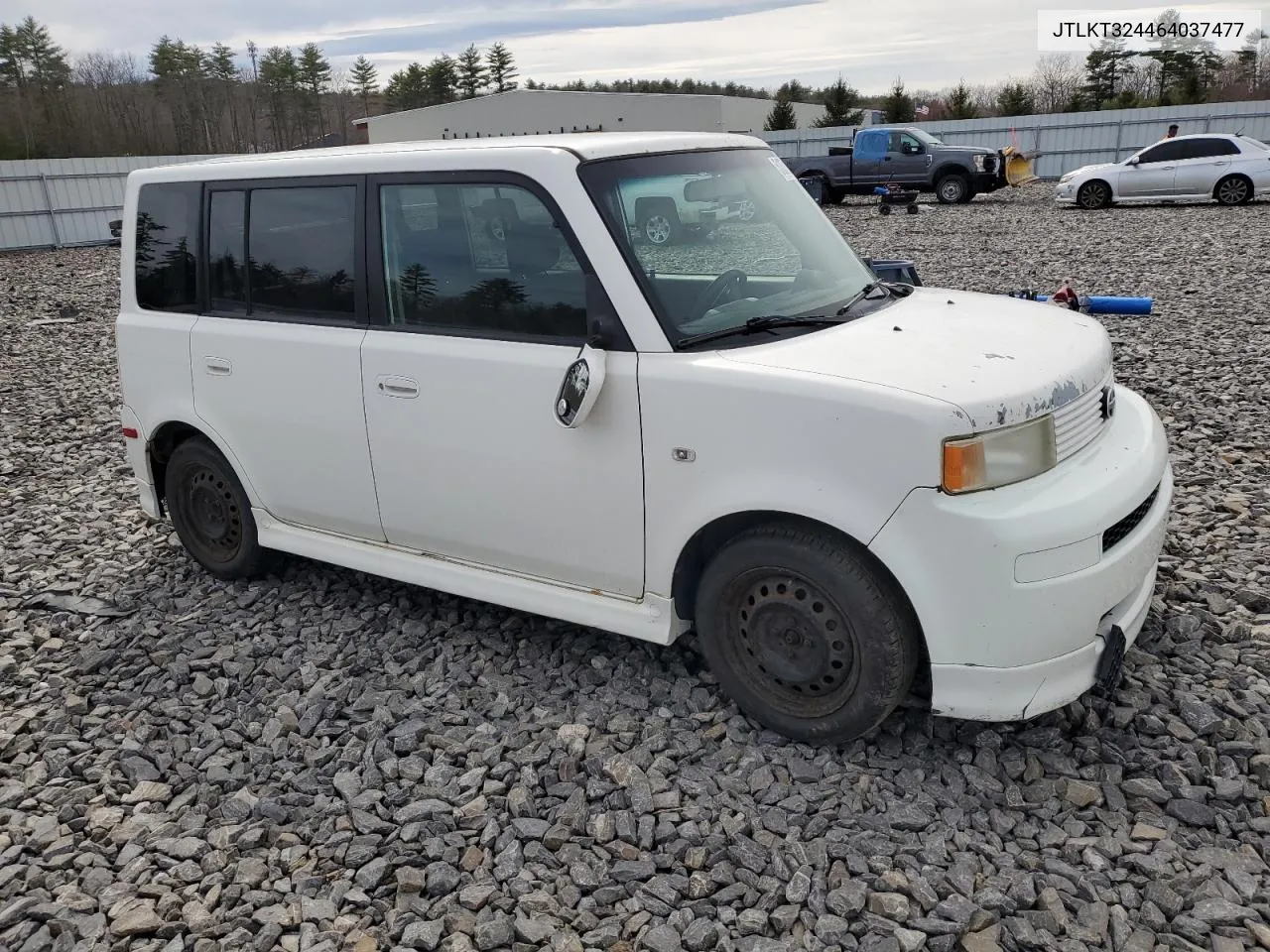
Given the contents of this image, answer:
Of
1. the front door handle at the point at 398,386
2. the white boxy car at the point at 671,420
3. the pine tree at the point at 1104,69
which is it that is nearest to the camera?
the white boxy car at the point at 671,420

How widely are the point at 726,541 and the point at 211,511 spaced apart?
2924mm

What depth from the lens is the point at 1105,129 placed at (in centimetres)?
2941

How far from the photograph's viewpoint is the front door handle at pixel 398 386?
A: 154 inches

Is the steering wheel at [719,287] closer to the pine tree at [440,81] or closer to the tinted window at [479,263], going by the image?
the tinted window at [479,263]

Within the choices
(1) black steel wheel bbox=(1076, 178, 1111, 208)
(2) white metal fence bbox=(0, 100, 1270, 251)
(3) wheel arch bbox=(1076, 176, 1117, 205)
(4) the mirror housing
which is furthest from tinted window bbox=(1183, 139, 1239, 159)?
(4) the mirror housing

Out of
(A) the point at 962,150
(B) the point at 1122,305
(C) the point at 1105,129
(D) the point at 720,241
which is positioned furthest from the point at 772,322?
(C) the point at 1105,129

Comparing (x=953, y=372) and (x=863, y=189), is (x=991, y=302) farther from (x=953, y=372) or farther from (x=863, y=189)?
(x=863, y=189)

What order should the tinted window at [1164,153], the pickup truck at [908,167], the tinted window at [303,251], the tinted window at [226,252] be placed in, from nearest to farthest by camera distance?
the tinted window at [303,251]
the tinted window at [226,252]
the tinted window at [1164,153]
the pickup truck at [908,167]

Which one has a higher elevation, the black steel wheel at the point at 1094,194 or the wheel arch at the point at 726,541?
the black steel wheel at the point at 1094,194

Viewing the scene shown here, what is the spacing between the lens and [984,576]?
9.45 feet

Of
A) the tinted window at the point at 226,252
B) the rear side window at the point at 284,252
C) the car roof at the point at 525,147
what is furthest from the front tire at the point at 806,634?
the tinted window at the point at 226,252

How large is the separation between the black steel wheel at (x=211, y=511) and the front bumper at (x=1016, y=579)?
10.5ft

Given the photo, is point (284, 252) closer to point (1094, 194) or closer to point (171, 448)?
point (171, 448)

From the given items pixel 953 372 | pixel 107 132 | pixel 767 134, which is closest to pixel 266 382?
pixel 953 372
